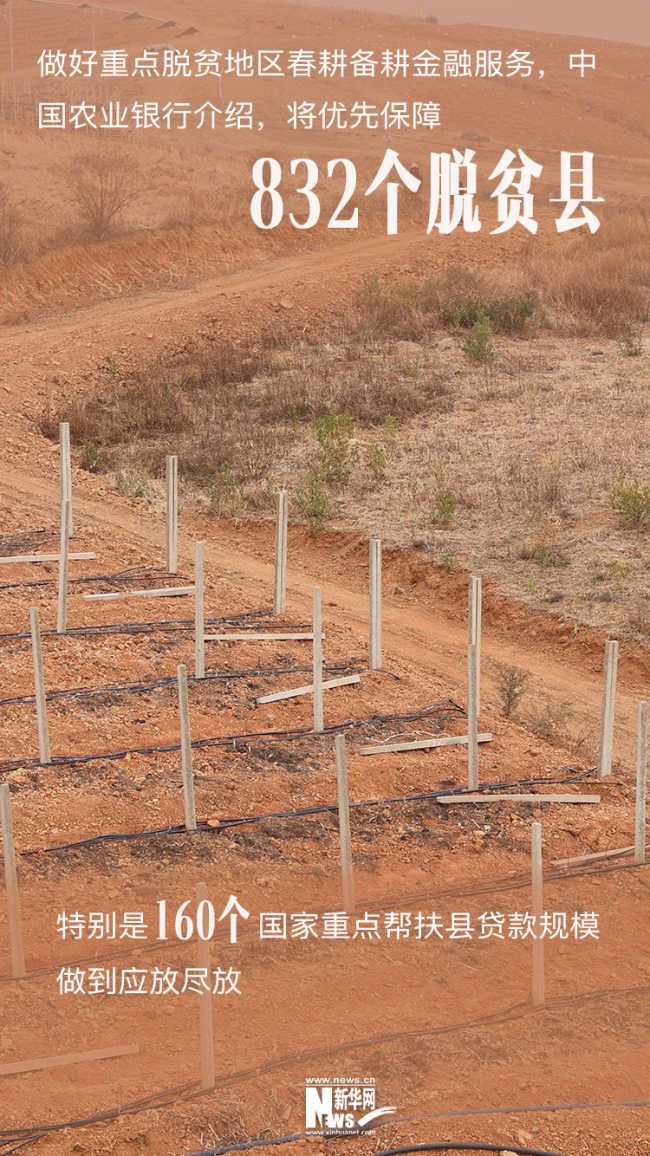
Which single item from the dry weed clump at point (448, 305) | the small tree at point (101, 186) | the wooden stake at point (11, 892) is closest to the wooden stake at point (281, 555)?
the wooden stake at point (11, 892)

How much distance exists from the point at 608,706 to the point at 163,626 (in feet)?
10.3

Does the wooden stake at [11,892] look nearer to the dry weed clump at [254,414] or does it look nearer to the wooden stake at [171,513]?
the wooden stake at [171,513]

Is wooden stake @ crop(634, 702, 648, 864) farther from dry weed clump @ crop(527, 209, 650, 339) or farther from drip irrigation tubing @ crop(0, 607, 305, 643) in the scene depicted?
dry weed clump @ crop(527, 209, 650, 339)

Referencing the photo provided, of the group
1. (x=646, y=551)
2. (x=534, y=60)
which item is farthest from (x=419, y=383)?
(x=534, y=60)

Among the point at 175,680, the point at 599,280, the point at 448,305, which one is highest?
the point at 599,280

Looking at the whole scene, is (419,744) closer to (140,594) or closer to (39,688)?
(39,688)

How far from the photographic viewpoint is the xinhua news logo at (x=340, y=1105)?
3.85 metres

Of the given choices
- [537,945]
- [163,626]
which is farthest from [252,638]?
[537,945]

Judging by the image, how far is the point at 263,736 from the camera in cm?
638

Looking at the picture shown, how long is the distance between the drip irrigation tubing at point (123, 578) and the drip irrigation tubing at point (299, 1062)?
15.6ft

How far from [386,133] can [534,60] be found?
13.3 meters

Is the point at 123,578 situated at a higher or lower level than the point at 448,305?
lower

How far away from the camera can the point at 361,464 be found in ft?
37.6

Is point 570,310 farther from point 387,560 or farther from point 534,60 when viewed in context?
point 534,60
